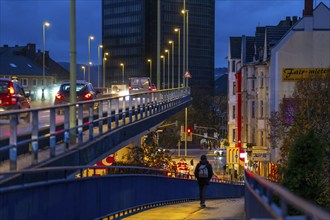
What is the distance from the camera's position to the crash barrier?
10.9 m

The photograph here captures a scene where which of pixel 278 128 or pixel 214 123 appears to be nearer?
pixel 278 128

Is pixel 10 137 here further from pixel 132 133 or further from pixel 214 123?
pixel 214 123

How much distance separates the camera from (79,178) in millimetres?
14719

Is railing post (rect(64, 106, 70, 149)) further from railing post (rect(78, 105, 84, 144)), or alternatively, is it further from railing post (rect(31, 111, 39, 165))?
railing post (rect(31, 111, 39, 165))

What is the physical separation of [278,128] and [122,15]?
285 ft

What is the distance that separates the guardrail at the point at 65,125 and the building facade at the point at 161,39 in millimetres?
96064

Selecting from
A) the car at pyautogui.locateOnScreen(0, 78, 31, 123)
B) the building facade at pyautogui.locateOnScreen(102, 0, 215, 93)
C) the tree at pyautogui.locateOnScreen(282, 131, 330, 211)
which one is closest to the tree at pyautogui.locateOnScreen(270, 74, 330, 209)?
the tree at pyautogui.locateOnScreen(282, 131, 330, 211)

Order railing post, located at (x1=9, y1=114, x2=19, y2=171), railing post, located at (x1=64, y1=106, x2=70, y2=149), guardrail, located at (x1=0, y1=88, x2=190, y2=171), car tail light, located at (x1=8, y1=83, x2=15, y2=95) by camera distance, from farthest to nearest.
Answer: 1. car tail light, located at (x1=8, y1=83, x2=15, y2=95)
2. railing post, located at (x1=64, y1=106, x2=70, y2=149)
3. guardrail, located at (x1=0, y1=88, x2=190, y2=171)
4. railing post, located at (x1=9, y1=114, x2=19, y2=171)

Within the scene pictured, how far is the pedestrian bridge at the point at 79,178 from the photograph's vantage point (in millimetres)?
9863

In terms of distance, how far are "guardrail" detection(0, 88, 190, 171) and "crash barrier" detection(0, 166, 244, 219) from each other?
550 millimetres

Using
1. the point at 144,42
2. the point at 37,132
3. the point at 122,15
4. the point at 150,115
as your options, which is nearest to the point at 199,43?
the point at 144,42

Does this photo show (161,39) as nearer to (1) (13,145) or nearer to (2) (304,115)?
(2) (304,115)

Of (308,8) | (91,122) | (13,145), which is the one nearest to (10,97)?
(91,122)

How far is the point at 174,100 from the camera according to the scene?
51281mm
